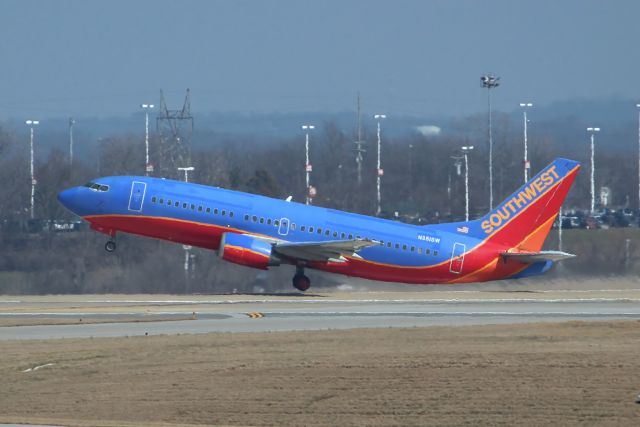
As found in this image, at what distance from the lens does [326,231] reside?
53.9m

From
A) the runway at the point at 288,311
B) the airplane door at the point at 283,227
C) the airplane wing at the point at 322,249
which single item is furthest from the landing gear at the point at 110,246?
the airplane door at the point at 283,227

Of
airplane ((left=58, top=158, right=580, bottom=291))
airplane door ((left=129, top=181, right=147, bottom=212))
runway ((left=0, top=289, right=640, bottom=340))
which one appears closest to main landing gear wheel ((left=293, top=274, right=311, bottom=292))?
airplane ((left=58, top=158, right=580, bottom=291))

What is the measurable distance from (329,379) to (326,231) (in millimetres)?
24018

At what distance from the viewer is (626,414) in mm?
26281

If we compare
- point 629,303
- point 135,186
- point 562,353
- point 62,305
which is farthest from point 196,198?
point 562,353

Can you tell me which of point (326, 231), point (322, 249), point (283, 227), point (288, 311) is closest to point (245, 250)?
point (283, 227)

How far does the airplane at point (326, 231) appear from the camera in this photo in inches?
2080

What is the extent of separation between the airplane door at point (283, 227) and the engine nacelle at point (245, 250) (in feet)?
2.76

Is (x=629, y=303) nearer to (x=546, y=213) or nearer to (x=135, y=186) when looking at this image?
(x=546, y=213)

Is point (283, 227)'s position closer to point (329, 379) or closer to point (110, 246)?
point (110, 246)

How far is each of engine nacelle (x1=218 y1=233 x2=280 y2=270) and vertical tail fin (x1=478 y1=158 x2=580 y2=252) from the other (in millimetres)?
9319

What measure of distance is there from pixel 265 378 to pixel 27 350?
7.91 meters

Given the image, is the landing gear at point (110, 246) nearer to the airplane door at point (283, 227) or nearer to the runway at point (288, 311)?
the runway at point (288, 311)

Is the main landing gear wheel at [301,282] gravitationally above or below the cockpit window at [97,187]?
below
